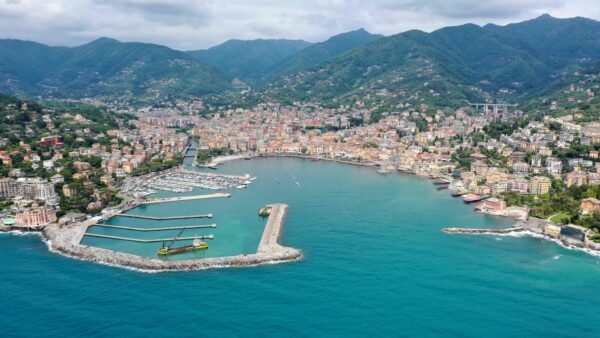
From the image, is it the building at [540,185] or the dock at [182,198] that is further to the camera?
the building at [540,185]

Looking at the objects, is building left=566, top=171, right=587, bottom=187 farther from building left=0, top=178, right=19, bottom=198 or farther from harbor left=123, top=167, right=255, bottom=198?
building left=0, top=178, right=19, bottom=198

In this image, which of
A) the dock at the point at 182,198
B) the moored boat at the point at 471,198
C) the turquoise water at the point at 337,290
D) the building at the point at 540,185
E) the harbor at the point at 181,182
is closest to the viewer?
the turquoise water at the point at 337,290

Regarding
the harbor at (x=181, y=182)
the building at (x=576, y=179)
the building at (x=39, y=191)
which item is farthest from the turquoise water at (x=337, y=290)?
the building at (x=576, y=179)

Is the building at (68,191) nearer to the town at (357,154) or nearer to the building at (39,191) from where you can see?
the town at (357,154)

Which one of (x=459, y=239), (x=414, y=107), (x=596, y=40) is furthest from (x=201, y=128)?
(x=596, y=40)

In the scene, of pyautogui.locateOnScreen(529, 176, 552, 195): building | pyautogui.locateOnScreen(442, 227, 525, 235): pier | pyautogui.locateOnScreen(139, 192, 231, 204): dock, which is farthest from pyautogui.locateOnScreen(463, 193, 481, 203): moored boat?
pyautogui.locateOnScreen(139, 192, 231, 204): dock

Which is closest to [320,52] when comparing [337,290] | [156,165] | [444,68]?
[444,68]

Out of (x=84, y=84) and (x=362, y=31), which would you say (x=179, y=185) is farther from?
(x=362, y=31)
